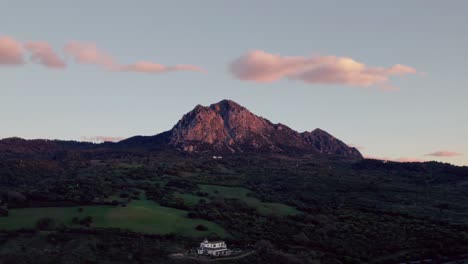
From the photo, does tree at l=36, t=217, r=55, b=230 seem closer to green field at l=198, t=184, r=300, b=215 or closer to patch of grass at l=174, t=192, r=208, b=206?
patch of grass at l=174, t=192, r=208, b=206

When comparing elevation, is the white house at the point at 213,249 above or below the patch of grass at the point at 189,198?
below

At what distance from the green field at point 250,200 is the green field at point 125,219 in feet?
96.3

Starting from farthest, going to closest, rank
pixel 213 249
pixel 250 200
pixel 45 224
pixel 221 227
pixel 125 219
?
pixel 250 200 → pixel 221 227 → pixel 125 219 → pixel 45 224 → pixel 213 249

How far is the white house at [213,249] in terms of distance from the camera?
99.0 meters

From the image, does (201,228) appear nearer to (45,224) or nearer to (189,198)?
(45,224)

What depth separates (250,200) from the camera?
172750mm

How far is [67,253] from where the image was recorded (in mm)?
95688

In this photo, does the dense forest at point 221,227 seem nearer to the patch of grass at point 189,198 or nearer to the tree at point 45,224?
the tree at point 45,224

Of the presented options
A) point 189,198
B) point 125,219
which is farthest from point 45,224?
point 189,198

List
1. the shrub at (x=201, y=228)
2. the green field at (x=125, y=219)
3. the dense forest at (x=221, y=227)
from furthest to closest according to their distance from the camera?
the shrub at (x=201, y=228) < the green field at (x=125, y=219) < the dense forest at (x=221, y=227)

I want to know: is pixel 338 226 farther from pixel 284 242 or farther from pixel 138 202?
pixel 138 202

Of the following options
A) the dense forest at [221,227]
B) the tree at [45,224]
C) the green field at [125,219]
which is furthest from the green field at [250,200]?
the tree at [45,224]

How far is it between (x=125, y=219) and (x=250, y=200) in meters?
57.4

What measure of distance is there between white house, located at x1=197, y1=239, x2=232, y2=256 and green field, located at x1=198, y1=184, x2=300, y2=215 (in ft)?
160
